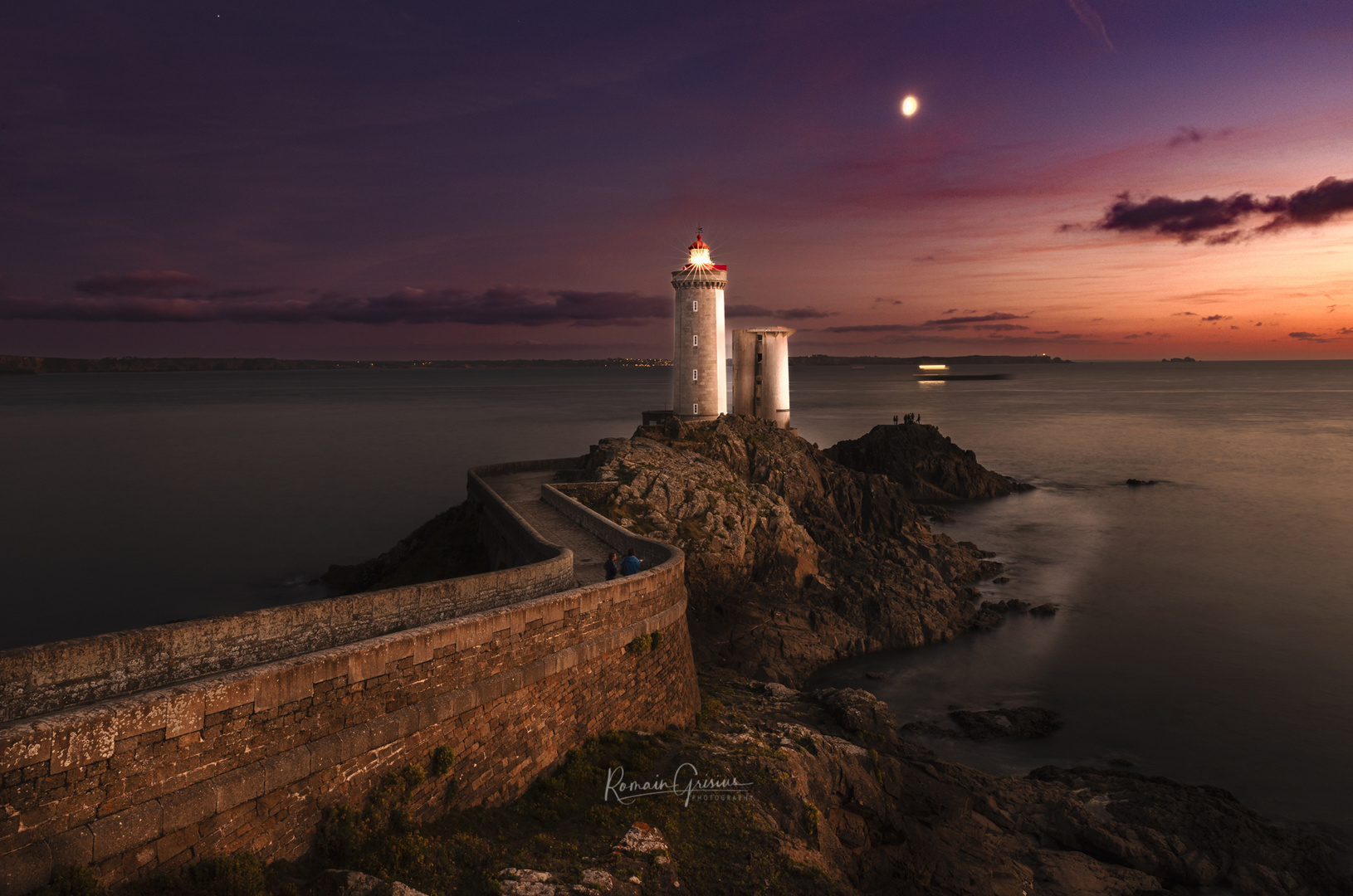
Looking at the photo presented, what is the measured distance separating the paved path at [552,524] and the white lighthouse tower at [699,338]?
33.3ft

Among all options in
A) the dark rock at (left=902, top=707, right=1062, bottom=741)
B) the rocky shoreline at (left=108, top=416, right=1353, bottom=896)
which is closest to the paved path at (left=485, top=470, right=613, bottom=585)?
the rocky shoreline at (left=108, top=416, right=1353, bottom=896)

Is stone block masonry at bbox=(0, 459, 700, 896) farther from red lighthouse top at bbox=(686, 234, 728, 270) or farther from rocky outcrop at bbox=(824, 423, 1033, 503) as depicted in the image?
rocky outcrop at bbox=(824, 423, 1033, 503)

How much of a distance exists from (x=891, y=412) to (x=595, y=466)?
100149mm

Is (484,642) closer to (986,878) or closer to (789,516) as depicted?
(986,878)

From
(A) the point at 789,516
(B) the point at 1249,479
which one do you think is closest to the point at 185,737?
(A) the point at 789,516

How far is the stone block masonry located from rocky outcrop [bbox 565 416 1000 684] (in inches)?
388

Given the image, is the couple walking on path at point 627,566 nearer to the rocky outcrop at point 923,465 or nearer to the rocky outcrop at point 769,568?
the rocky outcrop at point 769,568

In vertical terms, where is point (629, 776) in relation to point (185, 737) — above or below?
below

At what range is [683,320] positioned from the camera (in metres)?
38.2

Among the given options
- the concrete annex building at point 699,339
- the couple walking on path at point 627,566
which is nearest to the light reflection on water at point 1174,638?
the couple walking on path at point 627,566

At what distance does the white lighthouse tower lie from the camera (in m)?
37.8

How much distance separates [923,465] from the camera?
52.0 metres

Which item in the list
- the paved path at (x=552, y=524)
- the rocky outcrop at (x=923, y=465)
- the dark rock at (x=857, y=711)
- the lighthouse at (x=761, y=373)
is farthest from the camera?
the rocky outcrop at (x=923, y=465)

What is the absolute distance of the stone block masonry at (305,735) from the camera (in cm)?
631
